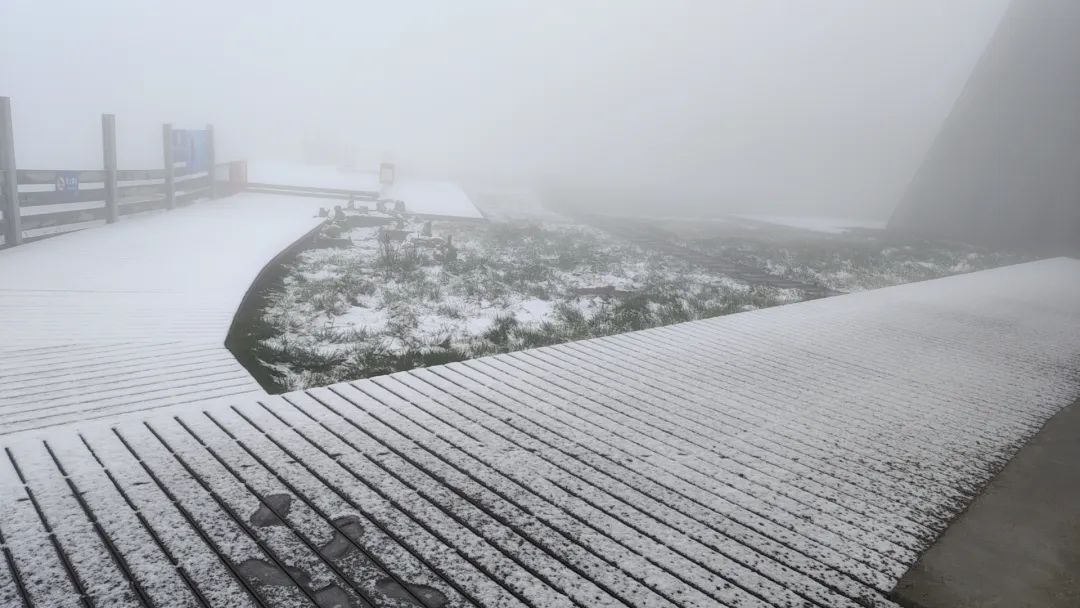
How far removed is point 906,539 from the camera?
288cm

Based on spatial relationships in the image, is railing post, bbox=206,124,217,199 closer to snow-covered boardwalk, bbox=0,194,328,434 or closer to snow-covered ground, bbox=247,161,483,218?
snow-covered ground, bbox=247,161,483,218

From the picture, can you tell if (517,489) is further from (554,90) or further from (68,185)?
(554,90)

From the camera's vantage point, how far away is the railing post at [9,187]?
23.5ft

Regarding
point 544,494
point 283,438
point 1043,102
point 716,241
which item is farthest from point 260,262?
point 1043,102

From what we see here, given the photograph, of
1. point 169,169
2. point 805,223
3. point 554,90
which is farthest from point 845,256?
point 554,90

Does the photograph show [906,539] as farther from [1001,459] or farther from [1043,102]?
[1043,102]

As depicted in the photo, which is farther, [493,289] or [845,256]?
[845,256]

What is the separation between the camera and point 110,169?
9.45 m

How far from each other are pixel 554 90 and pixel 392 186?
51.7 meters

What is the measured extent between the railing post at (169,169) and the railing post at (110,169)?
1.93 meters

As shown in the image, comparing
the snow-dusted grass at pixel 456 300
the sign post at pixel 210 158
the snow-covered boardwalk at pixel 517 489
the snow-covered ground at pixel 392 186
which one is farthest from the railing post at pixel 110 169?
the snow-covered boardwalk at pixel 517 489

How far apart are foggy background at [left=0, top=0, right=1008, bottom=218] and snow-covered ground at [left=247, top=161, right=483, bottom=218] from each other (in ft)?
17.2

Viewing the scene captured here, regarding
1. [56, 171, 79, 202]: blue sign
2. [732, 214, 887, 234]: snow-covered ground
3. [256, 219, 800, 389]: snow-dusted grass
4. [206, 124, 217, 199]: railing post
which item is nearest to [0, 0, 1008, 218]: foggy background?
[732, 214, 887, 234]: snow-covered ground

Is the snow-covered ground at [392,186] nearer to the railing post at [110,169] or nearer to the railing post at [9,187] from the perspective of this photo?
the railing post at [110,169]
